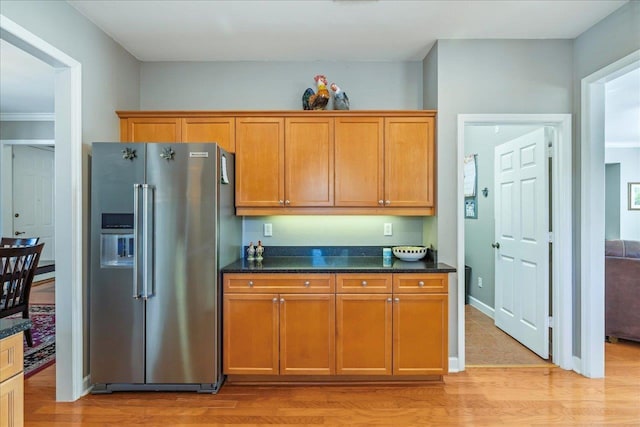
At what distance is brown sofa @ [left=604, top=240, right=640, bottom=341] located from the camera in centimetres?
354

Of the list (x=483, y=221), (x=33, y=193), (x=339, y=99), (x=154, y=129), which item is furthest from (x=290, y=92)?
(x=33, y=193)

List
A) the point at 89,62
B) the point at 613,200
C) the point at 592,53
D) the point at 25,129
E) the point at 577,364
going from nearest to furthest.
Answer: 1. the point at 89,62
2. the point at 592,53
3. the point at 577,364
4. the point at 25,129
5. the point at 613,200

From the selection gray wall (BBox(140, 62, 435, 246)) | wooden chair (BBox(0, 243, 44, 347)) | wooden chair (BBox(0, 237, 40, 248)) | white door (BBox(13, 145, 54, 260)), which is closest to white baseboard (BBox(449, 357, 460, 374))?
gray wall (BBox(140, 62, 435, 246))

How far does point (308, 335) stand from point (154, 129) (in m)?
2.11

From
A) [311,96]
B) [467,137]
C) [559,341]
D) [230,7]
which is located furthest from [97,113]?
[467,137]

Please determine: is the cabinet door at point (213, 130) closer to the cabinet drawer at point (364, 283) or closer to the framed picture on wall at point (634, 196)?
the cabinet drawer at point (364, 283)

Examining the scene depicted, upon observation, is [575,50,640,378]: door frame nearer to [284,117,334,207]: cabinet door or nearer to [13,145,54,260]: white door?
[284,117,334,207]: cabinet door

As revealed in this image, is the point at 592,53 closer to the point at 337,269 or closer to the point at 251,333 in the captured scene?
the point at 337,269

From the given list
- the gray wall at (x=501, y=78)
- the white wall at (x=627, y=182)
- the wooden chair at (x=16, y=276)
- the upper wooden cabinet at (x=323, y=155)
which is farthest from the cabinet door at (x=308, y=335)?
the white wall at (x=627, y=182)

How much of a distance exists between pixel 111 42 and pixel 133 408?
2783 millimetres

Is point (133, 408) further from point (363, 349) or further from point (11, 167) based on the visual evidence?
point (11, 167)

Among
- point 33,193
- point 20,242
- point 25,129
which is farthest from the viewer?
point 33,193

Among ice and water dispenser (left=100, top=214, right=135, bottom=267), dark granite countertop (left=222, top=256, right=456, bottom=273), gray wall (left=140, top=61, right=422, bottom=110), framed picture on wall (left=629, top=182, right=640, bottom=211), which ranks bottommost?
dark granite countertop (left=222, top=256, right=456, bottom=273)

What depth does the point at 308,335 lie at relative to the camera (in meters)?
2.74
